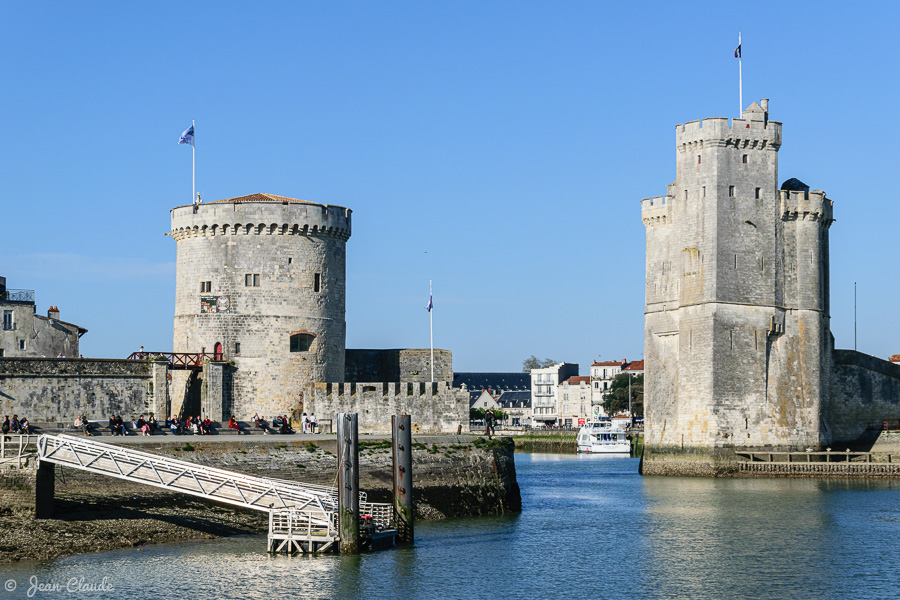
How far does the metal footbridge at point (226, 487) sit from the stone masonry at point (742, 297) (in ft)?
119

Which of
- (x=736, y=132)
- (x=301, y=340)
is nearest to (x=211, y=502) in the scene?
(x=301, y=340)

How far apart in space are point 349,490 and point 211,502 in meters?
6.19

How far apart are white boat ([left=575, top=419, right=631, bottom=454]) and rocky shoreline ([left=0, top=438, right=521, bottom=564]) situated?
59793 millimetres

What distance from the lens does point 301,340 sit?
160ft

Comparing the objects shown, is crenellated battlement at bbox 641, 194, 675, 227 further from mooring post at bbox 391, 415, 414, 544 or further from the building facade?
mooring post at bbox 391, 415, 414, 544

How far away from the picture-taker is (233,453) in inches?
1508

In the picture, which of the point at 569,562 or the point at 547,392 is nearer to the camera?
the point at 569,562

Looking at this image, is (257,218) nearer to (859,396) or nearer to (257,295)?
(257,295)

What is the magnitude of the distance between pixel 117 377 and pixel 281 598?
2008 centimetres

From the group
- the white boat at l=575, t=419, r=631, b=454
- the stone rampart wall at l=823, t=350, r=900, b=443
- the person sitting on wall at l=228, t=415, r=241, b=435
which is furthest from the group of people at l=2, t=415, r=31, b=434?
the white boat at l=575, t=419, r=631, b=454

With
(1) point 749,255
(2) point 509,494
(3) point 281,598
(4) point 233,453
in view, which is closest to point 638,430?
(1) point 749,255

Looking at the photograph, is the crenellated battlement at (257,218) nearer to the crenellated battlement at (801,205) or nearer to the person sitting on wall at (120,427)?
the person sitting on wall at (120,427)

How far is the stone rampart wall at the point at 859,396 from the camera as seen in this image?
72938 millimetres

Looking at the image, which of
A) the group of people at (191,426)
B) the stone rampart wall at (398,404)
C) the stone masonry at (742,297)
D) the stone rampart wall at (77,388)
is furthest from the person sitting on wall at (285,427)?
the stone masonry at (742,297)
